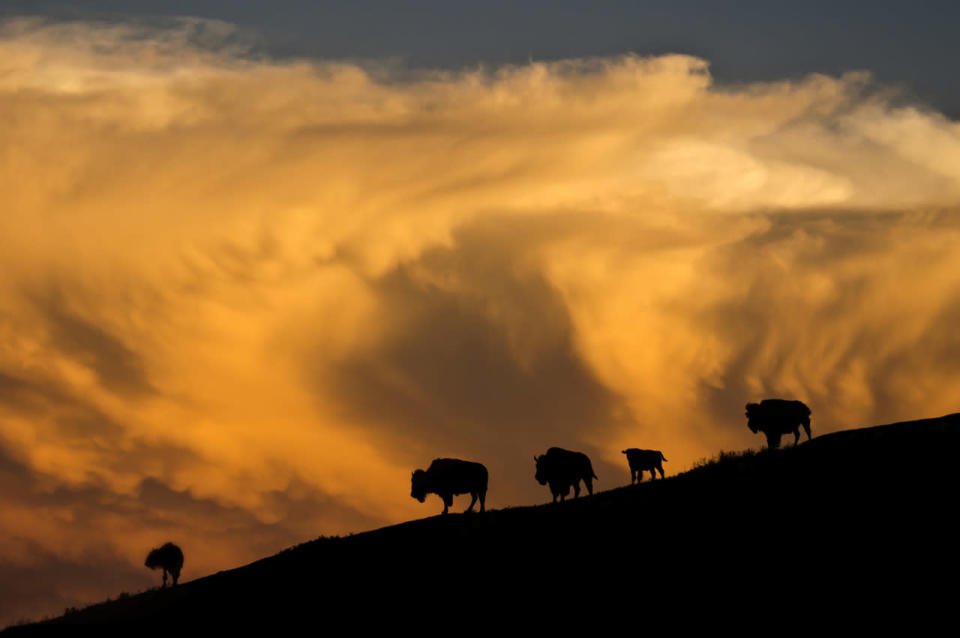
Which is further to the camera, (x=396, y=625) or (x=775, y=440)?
(x=775, y=440)

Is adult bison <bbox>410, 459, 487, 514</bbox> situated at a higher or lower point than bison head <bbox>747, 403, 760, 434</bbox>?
lower

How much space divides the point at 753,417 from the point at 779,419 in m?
1.19

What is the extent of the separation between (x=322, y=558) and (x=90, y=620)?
36.4 ft

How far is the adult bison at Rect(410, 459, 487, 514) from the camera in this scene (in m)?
41.2

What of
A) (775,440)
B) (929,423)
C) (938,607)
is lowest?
(938,607)

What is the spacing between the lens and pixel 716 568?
23.7 m

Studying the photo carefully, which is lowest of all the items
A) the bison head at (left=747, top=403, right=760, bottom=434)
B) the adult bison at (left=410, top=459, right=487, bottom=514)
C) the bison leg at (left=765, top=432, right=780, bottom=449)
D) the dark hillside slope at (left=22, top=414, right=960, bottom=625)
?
the dark hillside slope at (left=22, top=414, right=960, bottom=625)

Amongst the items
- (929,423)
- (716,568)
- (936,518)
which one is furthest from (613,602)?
(929,423)

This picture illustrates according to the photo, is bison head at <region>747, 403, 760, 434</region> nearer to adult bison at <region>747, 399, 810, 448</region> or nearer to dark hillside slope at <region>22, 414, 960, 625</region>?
adult bison at <region>747, 399, 810, 448</region>

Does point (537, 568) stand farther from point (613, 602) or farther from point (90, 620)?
point (90, 620)

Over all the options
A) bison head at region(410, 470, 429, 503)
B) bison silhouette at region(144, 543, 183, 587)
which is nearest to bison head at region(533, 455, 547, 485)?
bison head at region(410, 470, 429, 503)

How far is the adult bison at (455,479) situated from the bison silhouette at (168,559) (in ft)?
63.4

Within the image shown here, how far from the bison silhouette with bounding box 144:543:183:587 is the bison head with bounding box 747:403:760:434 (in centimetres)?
3056

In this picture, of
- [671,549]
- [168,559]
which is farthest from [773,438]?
[168,559]
